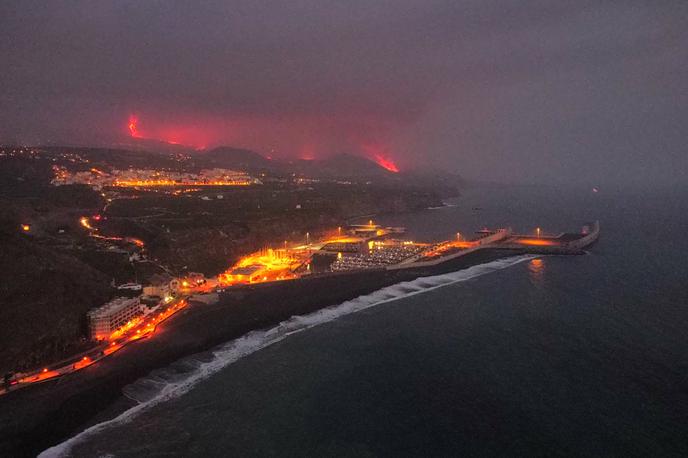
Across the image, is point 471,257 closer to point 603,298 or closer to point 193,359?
point 603,298

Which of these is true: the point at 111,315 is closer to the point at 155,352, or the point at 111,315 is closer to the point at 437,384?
the point at 155,352

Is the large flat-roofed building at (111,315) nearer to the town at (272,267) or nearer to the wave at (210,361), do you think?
the town at (272,267)

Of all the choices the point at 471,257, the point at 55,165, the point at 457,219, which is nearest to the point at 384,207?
the point at 457,219

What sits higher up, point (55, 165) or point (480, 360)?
point (55, 165)

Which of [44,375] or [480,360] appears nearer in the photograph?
[44,375]

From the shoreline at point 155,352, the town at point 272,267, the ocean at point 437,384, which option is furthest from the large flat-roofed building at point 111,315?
the ocean at point 437,384

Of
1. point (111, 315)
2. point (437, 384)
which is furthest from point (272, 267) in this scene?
point (437, 384)
